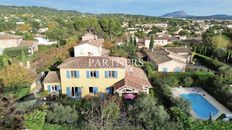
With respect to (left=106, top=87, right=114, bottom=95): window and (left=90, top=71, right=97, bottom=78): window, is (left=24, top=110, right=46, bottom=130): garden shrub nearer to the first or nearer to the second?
(left=90, top=71, right=97, bottom=78): window

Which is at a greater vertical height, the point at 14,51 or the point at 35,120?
the point at 14,51

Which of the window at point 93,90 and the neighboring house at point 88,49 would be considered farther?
the neighboring house at point 88,49

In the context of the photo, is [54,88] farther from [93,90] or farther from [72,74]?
[93,90]

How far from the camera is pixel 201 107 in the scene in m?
30.6

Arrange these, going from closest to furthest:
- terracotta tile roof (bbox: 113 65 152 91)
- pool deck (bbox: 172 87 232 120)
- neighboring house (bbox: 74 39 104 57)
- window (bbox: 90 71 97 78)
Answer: pool deck (bbox: 172 87 232 120), terracotta tile roof (bbox: 113 65 152 91), window (bbox: 90 71 97 78), neighboring house (bbox: 74 39 104 57)

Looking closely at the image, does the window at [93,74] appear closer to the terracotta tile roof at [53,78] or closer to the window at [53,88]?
the terracotta tile roof at [53,78]

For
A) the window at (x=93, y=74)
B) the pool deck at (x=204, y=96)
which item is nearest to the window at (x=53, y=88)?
the window at (x=93, y=74)

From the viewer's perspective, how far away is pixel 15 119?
14250 millimetres

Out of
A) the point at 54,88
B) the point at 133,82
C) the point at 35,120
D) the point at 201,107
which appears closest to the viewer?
the point at 35,120

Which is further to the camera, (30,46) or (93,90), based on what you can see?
(30,46)

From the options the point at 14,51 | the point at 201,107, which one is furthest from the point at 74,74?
the point at 14,51

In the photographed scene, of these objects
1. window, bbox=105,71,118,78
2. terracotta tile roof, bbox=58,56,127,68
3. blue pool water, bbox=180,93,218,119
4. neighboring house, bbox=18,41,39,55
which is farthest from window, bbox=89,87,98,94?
neighboring house, bbox=18,41,39,55

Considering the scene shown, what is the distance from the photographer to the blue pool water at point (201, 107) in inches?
1111

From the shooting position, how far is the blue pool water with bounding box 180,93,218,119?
28.2m
